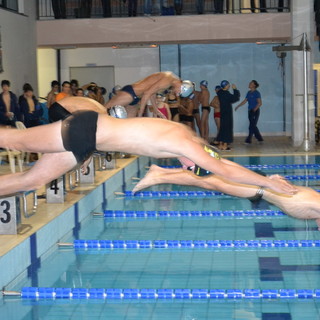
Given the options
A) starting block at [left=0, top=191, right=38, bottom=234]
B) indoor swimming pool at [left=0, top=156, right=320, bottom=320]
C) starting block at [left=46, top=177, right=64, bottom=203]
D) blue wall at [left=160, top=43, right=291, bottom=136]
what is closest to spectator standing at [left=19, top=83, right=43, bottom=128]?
indoor swimming pool at [left=0, top=156, right=320, bottom=320]

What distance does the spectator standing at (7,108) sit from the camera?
11.1m

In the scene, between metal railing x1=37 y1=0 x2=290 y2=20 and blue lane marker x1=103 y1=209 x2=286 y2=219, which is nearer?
blue lane marker x1=103 y1=209 x2=286 y2=219

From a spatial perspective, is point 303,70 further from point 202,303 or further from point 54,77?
point 202,303

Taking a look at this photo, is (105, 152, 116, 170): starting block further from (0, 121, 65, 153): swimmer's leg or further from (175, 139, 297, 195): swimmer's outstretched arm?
(0, 121, 65, 153): swimmer's leg

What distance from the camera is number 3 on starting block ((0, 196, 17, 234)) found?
6152mm

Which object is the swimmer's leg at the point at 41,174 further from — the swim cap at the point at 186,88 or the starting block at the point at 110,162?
the starting block at the point at 110,162

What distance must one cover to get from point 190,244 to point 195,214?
1504 mm

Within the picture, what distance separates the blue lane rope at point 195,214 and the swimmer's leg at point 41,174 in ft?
12.4

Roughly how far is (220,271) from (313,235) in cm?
160

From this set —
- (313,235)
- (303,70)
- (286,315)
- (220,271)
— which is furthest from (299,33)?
(286,315)

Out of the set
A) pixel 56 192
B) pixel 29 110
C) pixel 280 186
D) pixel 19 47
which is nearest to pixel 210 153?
pixel 280 186

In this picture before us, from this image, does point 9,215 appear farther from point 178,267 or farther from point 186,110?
point 186,110

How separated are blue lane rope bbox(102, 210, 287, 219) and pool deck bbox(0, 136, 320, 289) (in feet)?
1.30

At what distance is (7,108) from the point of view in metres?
11.4
